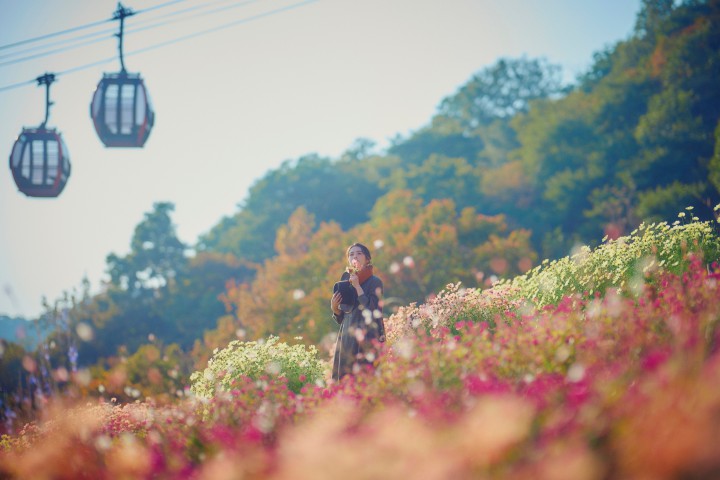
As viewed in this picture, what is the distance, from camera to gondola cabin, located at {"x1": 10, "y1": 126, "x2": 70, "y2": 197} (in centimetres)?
898

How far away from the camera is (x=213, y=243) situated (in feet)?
171

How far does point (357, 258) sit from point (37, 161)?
18.1 feet

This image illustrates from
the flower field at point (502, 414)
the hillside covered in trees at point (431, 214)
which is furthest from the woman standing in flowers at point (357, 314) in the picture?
the hillside covered in trees at point (431, 214)

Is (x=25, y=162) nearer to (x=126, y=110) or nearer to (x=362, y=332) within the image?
(x=126, y=110)

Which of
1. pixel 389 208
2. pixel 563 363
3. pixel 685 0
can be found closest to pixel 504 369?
pixel 563 363

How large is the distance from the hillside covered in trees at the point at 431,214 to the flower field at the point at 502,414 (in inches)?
359

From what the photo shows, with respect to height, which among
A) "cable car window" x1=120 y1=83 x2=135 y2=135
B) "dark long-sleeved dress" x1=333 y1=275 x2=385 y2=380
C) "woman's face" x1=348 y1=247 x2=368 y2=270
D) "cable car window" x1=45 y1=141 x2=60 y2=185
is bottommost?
"dark long-sleeved dress" x1=333 y1=275 x2=385 y2=380

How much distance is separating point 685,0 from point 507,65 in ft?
67.7

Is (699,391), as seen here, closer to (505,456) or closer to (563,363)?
(505,456)

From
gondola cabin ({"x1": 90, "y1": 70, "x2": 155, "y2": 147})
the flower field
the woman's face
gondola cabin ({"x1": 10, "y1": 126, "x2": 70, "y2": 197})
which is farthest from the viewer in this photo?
gondola cabin ({"x1": 10, "y1": 126, "x2": 70, "y2": 197})

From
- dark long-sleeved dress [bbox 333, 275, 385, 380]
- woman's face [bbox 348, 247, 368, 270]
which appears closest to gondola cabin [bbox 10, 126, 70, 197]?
woman's face [bbox 348, 247, 368, 270]

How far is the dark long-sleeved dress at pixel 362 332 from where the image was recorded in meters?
7.05

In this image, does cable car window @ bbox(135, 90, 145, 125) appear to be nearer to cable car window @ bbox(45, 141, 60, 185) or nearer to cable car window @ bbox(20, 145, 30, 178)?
cable car window @ bbox(45, 141, 60, 185)

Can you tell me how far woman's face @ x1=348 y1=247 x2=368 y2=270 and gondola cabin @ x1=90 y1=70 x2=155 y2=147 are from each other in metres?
4.00
